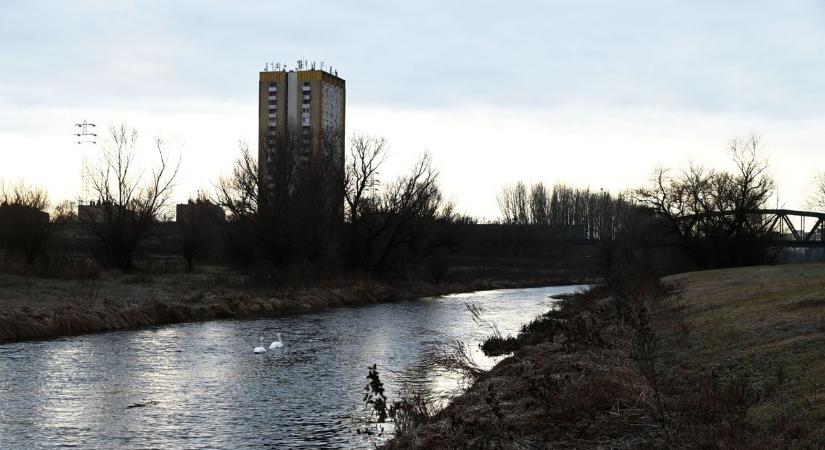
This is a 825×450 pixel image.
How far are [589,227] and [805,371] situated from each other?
473 feet

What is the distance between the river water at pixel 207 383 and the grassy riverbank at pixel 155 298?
1280 millimetres

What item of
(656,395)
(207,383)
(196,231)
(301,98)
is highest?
(301,98)

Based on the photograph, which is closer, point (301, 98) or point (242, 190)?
point (242, 190)

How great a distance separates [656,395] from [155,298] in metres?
26.2

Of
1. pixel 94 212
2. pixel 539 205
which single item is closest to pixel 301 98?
pixel 539 205

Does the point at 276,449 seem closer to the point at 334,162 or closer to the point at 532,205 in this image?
the point at 334,162

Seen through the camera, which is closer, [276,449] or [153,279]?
[276,449]

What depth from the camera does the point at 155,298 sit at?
3159 cm

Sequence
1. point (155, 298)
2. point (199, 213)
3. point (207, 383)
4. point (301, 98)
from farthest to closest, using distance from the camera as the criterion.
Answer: point (301, 98) < point (199, 213) < point (155, 298) < point (207, 383)

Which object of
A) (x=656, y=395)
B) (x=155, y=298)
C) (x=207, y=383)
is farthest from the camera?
(x=155, y=298)

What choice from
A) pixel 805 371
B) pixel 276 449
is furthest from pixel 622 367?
pixel 276 449

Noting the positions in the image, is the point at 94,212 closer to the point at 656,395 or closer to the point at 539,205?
the point at 656,395

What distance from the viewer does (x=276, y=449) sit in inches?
435

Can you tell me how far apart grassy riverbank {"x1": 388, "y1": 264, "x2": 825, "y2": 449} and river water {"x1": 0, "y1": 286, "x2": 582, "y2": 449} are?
2.18 metres
